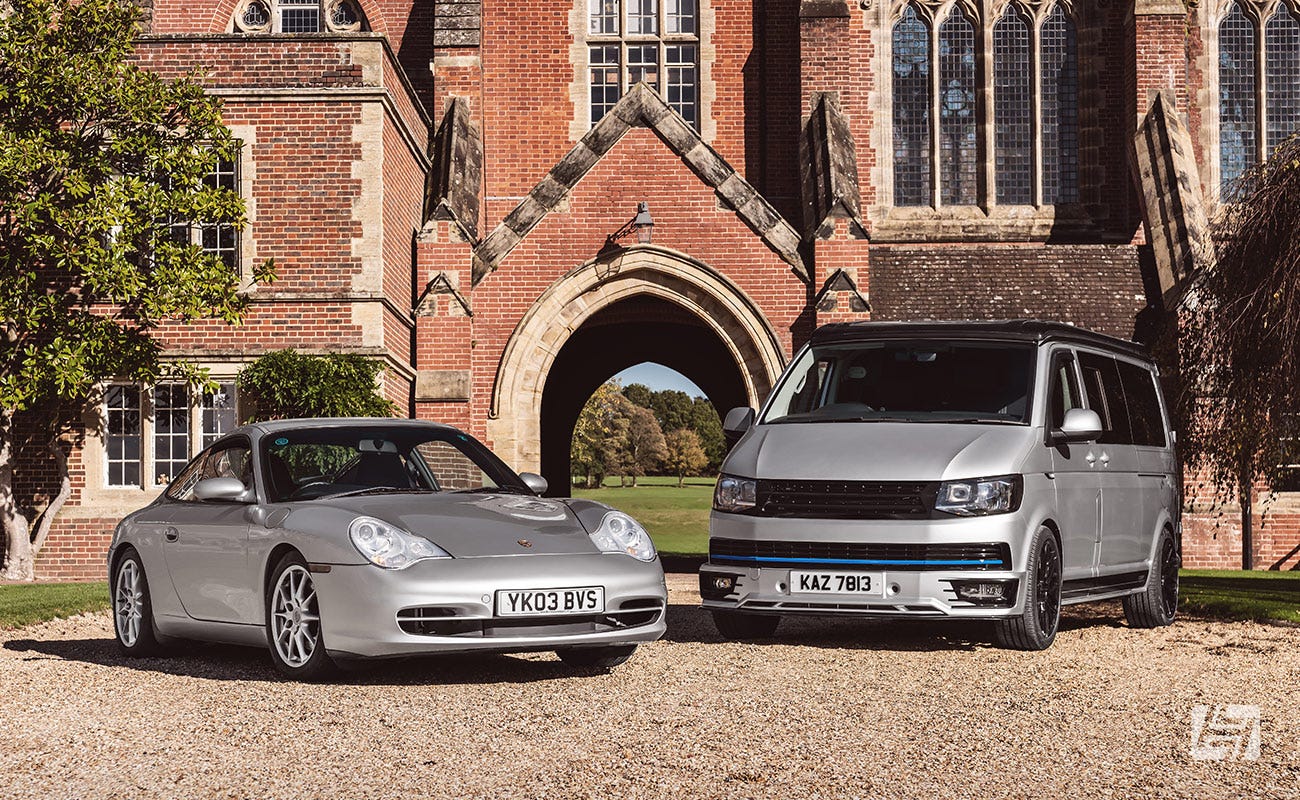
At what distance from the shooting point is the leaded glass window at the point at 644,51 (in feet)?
88.8

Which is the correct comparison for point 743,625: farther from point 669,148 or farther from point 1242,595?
point 669,148

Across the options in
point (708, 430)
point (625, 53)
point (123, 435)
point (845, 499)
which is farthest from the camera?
point (708, 430)

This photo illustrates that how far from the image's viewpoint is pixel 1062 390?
10.0m

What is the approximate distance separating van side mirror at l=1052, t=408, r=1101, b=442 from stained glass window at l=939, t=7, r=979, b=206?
1836 cm

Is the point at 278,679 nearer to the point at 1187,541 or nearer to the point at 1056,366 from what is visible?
the point at 1056,366

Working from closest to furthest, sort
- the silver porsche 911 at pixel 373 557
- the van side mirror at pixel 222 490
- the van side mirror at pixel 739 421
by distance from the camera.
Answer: the silver porsche 911 at pixel 373 557 → the van side mirror at pixel 222 490 → the van side mirror at pixel 739 421

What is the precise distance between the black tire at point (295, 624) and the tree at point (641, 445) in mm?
73193

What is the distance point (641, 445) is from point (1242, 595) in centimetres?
6949

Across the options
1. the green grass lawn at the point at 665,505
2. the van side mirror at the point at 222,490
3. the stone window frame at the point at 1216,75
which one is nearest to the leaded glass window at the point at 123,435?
the van side mirror at the point at 222,490

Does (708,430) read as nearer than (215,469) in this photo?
No

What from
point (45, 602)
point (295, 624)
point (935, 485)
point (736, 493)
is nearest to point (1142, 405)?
point (935, 485)

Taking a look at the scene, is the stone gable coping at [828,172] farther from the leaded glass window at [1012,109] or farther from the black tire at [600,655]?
the black tire at [600,655]

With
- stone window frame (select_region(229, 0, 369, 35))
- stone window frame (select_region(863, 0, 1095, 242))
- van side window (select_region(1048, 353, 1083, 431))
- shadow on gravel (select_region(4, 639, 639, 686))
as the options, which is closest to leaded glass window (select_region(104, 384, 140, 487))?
shadow on gravel (select_region(4, 639, 639, 686))

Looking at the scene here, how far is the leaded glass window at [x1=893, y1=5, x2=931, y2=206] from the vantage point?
27.5m
